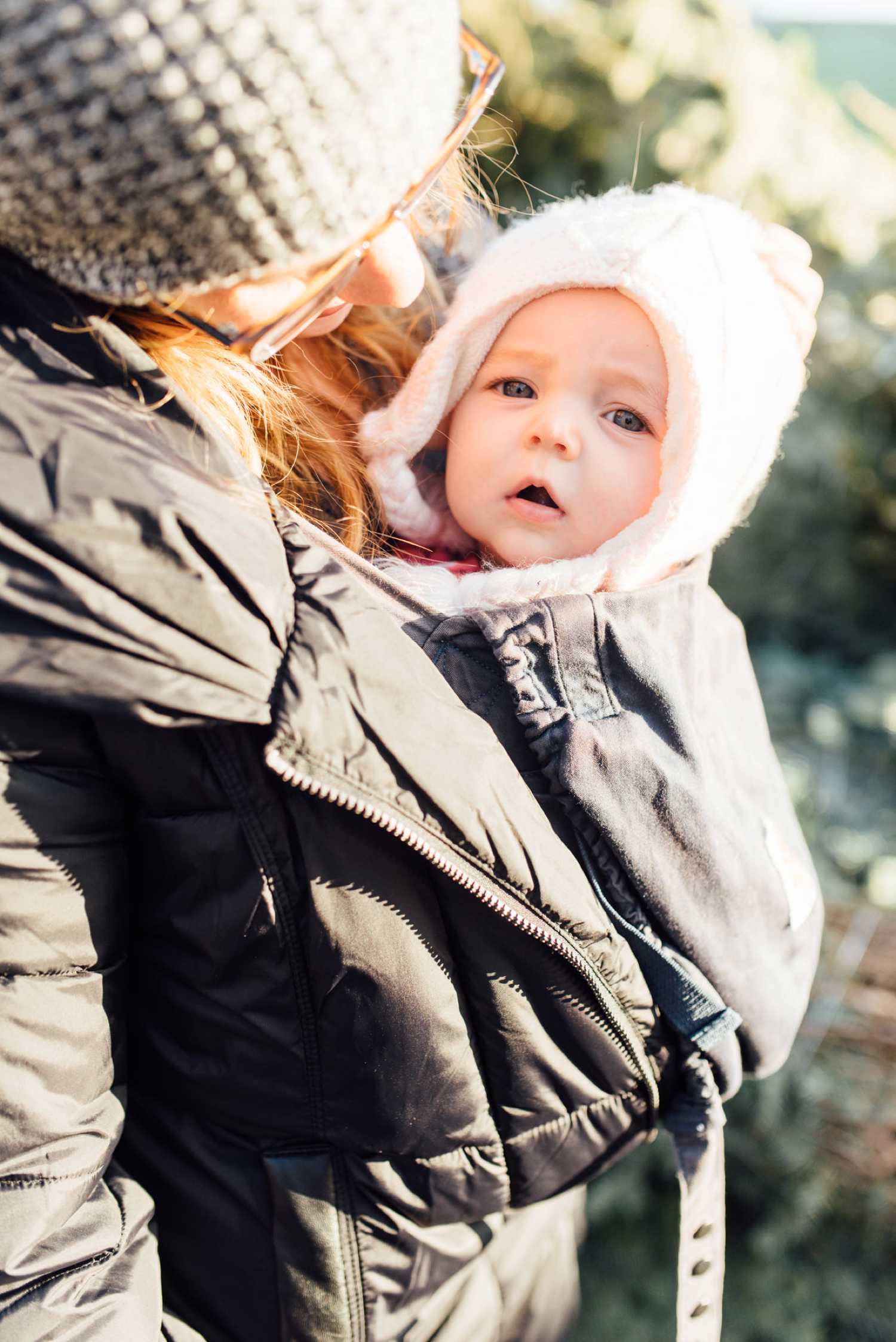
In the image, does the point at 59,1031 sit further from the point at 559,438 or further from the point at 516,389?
the point at 516,389

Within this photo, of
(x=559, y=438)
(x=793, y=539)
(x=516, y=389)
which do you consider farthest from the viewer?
(x=793, y=539)

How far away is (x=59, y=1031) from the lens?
975 millimetres

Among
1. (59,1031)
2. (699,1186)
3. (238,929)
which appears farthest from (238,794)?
(699,1186)

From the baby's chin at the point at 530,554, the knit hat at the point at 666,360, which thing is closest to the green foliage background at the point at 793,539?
the knit hat at the point at 666,360

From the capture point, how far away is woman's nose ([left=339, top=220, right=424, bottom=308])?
40.0 inches

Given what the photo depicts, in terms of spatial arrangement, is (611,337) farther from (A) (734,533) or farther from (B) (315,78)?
(A) (734,533)

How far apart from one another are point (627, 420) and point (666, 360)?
10 cm

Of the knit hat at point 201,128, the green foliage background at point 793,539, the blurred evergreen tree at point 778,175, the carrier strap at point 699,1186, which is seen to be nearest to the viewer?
the knit hat at point 201,128

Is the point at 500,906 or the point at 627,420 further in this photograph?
the point at 627,420

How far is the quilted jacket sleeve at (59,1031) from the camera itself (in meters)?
0.92

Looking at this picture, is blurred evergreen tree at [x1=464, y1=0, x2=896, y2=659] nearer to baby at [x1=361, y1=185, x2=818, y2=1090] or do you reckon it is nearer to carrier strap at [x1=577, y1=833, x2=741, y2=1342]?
baby at [x1=361, y1=185, x2=818, y2=1090]

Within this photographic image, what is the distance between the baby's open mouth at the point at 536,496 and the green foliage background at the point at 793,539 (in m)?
1.04

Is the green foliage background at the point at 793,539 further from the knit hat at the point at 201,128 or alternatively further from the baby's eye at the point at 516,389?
the knit hat at the point at 201,128

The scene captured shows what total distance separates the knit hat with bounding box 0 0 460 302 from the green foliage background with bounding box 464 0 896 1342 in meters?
1.48
